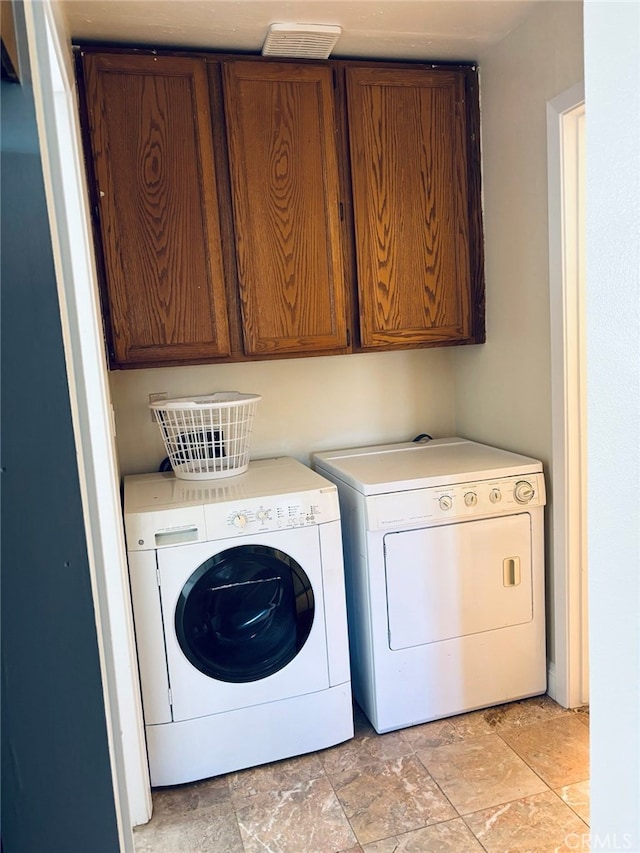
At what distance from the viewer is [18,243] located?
646mm

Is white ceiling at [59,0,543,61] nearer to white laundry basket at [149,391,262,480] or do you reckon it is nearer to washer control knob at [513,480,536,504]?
white laundry basket at [149,391,262,480]

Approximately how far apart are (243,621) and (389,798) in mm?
692

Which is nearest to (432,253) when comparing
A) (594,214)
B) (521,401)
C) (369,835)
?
(521,401)

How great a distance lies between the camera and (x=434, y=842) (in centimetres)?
167

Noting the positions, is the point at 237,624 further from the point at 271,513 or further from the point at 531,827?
the point at 531,827

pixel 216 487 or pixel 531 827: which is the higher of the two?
pixel 216 487

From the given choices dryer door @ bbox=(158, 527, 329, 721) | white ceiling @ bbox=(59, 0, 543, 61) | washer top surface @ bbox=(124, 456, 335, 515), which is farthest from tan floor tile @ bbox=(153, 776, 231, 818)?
white ceiling @ bbox=(59, 0, 543, 61)

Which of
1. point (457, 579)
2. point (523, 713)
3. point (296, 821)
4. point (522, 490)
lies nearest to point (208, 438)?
point (457, 579)

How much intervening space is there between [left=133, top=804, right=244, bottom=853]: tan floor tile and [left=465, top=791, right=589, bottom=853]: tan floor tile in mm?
685

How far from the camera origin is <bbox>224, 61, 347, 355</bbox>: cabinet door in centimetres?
220

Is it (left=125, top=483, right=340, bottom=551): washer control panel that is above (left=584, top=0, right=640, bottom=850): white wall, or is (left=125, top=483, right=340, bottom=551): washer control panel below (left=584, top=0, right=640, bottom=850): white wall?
below

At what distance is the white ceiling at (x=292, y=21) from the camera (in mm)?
1870

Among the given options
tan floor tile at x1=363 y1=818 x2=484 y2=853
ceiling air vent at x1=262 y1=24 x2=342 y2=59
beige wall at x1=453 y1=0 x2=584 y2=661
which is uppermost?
ceiling air vent at x1=262 y1=24 x2=342 y2=59

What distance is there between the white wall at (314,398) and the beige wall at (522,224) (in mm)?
317
